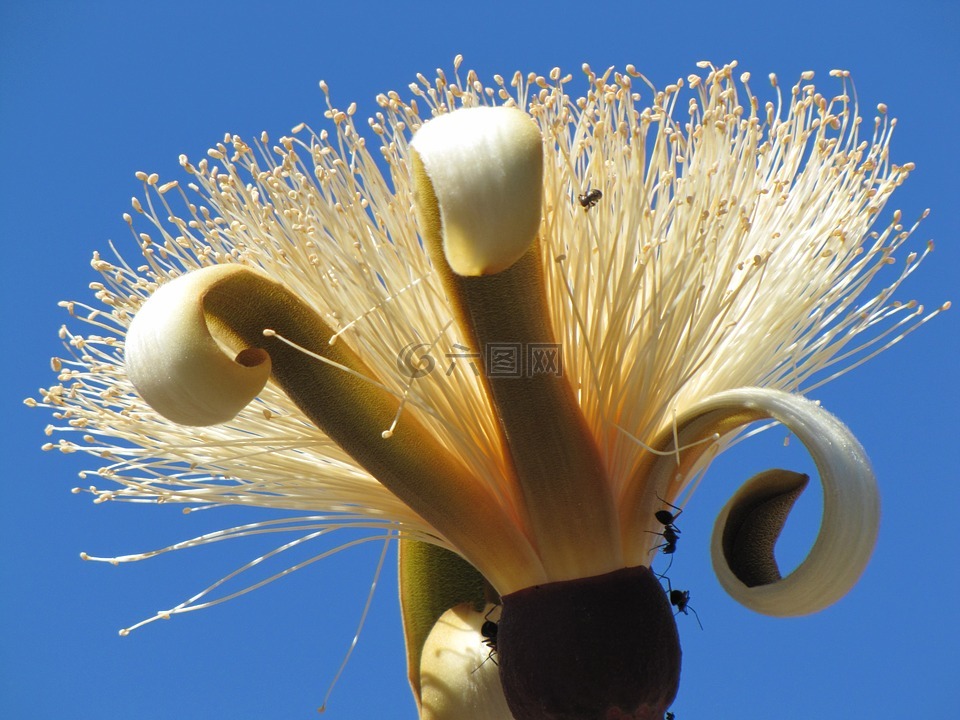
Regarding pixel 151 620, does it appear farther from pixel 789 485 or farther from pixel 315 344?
pixel 789 485

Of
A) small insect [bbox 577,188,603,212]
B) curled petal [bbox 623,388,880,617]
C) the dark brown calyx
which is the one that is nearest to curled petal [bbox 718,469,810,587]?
curled petal [bbox 623,388,880,617]

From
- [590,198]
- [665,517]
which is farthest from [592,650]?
[590,198]

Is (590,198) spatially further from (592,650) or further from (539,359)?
(592,650)

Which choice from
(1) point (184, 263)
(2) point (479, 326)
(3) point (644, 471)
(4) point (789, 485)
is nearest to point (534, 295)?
(2) point (479, 326)

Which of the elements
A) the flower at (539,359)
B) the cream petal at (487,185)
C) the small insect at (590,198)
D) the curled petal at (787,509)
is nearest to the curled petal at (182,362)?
the flower at (539,359)

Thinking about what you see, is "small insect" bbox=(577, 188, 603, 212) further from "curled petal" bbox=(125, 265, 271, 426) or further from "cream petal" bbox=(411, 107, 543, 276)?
"curled petal" bbox=(125, 265, 271, 426)
